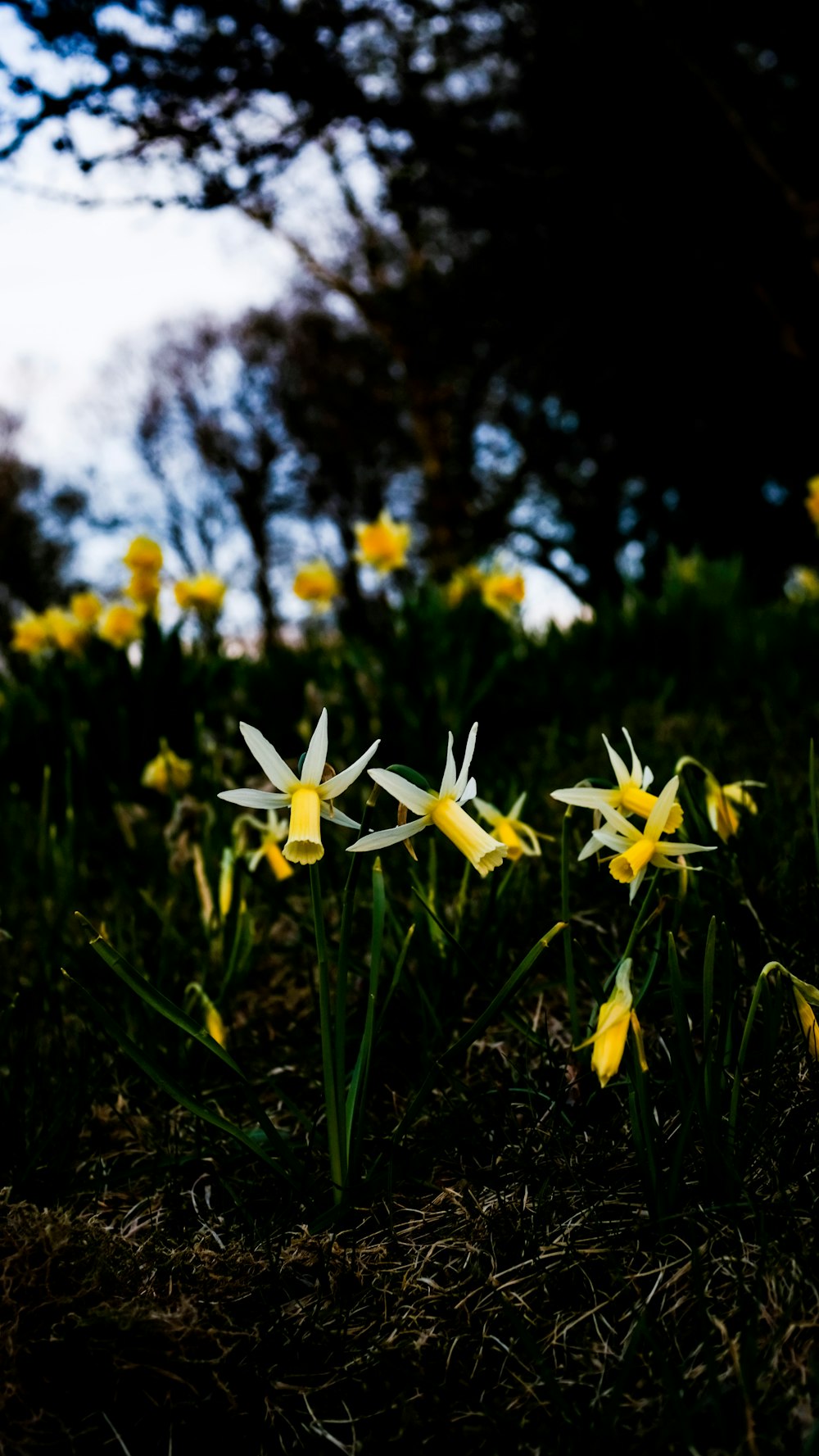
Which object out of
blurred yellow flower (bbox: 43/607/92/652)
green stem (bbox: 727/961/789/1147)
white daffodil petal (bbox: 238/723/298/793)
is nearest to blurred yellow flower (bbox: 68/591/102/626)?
blurred yellow flower (bbox: 43/607/92/652)

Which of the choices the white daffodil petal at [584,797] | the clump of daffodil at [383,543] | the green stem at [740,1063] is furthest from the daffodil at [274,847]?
the clump of daffodil at [383,543]

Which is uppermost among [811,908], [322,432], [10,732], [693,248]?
[322,432]

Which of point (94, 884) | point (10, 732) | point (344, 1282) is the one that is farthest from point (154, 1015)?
point (10, 732)

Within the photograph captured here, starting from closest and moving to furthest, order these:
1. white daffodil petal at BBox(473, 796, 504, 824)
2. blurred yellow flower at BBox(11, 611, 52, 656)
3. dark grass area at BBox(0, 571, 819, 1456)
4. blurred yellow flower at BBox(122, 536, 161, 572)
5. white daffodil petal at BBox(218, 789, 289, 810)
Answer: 1. dark grass area at BBox(0, 571, 819, 1456)
2. white daffodil petal at BBox(218, 789, 289, 810)
3. white daffodil petal at BBox(473, 796, 504, 824)
4. blurred yellow flower at BBox(122, 536, 161, 572)
5. blurred yellow flower at BBox(11, 611, 52, 656)

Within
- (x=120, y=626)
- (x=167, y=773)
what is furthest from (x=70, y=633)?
(x=167, y=773)

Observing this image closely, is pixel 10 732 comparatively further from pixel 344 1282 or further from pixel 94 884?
pixel 344 1282

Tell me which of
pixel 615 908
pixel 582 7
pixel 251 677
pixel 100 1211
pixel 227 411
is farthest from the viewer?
pixel 227 411

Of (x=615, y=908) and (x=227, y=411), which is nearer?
(x=615, y=908)

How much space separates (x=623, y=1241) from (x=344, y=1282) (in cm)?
28

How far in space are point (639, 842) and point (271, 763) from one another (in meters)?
0.39

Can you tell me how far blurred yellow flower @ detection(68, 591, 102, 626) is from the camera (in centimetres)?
319

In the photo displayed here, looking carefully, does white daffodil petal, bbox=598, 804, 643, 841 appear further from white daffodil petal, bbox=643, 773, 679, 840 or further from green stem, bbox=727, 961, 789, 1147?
green stem, bbox=727, 961, 789, 1147

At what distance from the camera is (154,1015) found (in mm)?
1331

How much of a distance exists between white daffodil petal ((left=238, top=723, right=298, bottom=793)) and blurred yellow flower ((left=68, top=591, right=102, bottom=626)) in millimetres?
2526
